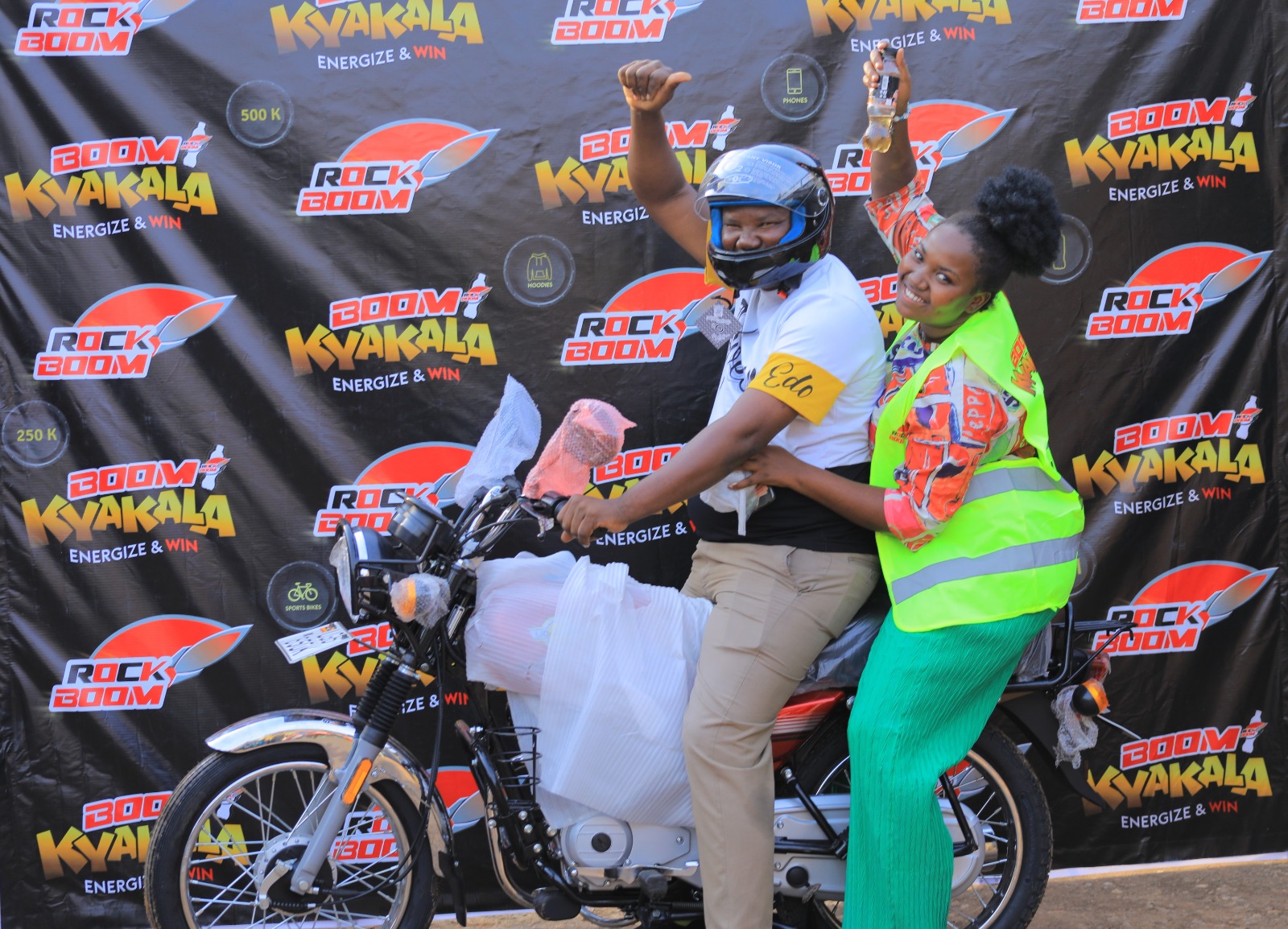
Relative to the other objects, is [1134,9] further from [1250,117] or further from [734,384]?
[734,384]

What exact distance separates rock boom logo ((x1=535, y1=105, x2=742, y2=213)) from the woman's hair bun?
1240 mm

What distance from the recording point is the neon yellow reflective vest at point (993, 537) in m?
2.85

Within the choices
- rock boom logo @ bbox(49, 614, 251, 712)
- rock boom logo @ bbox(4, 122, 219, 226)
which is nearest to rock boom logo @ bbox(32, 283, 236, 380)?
rock boom logo @ bbox(4, 122, 219, 226)

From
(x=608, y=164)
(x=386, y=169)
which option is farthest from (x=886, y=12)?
(x=386, y=169)

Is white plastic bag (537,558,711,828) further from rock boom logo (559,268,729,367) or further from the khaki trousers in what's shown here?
rock boom logo (559,268,729,367)

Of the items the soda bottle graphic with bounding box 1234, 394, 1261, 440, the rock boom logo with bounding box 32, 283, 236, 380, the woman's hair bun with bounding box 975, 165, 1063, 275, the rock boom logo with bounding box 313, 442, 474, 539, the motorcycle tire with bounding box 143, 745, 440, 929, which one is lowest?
the motorcycle tire with bounding box 143, 745, 440, 929

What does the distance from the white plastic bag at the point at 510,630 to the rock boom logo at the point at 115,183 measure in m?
1.79

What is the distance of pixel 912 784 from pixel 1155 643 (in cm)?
168

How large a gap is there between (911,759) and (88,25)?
3481 millimetres

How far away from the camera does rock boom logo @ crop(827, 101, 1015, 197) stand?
3865 mm

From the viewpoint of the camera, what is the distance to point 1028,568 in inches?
113

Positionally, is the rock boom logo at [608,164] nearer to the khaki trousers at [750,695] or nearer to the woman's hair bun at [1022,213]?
the woman's hair bun at [1022,213]

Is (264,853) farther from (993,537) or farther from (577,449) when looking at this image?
(993,537)

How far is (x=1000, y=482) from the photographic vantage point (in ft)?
9.47
